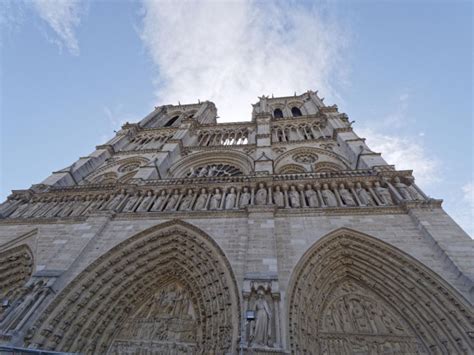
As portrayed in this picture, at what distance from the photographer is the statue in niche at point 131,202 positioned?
8816mm

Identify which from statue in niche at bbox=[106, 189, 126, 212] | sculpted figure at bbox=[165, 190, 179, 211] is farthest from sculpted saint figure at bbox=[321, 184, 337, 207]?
statue in niche at bbox=[106, 189, 126, 212]

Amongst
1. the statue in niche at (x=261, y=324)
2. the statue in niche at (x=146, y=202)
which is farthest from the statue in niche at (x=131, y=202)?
the statue in niche at (x=261, y=324)

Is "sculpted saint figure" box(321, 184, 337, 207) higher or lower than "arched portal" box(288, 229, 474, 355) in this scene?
higher

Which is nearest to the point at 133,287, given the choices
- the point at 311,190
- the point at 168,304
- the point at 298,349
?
the point at 168,304

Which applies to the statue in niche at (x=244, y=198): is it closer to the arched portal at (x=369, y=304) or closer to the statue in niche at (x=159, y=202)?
the arched portal at (x=369, y=304)

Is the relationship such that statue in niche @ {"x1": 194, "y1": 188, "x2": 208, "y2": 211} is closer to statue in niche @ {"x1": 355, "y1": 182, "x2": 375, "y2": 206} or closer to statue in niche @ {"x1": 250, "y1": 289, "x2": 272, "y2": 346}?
statue in niche @ {"x1": 250, "y1": 289, "x2": 272, "y2": 346}

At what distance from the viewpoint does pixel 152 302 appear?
23.8ft

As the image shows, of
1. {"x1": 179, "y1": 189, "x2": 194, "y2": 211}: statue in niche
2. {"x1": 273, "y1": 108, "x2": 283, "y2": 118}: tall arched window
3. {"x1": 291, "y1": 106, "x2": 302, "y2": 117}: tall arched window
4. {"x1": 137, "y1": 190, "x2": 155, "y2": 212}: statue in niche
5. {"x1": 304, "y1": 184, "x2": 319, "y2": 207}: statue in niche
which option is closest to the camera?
{"x1": 304, "y1": 184, "x2": 319, "y2": 207}: statue in niche

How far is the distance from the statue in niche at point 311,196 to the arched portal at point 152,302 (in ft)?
11.0

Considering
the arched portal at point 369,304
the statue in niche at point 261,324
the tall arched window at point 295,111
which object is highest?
the tall arched window at point 295,111

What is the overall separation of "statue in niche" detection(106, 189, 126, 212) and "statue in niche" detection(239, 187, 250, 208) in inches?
170

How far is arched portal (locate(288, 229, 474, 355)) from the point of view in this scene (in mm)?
5223

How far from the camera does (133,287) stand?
7.16 metres

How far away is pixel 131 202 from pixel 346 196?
7509 millimetres
